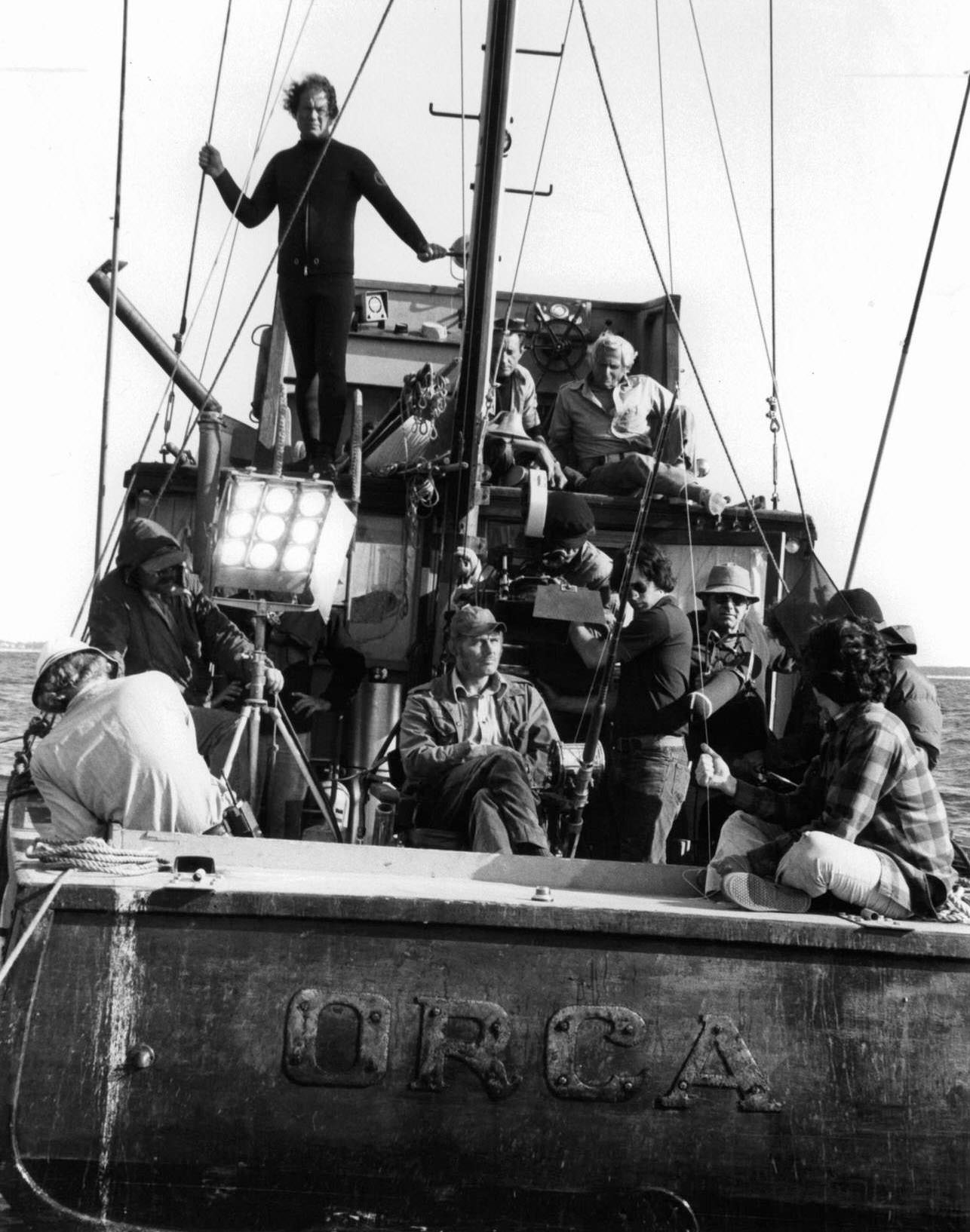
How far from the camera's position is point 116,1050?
4.32 metres

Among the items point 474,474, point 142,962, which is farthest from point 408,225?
point 142,962

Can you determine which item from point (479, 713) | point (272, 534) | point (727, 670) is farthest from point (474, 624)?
point (727, 670)

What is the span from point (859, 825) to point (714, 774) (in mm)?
634

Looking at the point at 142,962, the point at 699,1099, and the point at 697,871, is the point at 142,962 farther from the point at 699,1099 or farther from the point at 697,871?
the point at 697,871

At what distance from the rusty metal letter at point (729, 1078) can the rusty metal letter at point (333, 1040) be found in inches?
32.3

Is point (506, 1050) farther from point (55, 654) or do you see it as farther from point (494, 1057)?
point (55, 654)

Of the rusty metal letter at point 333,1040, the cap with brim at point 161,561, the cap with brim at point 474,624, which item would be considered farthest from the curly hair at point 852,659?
the cap with brim at point 161,561

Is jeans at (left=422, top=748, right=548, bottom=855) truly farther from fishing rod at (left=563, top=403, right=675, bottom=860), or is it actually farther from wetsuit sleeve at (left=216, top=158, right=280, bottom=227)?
wetsuit sleeve at (left=216, top=158, right=280, bottom=227)

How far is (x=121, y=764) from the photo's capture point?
5180 millimetres

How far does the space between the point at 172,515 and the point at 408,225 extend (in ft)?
7.47

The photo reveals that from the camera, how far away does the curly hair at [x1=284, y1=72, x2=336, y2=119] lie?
9391 mm

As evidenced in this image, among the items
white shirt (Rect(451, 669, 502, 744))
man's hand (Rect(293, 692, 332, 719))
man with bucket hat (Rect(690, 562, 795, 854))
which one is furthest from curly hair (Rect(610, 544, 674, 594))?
man's hand (Rect(293, 692, 332, 719))

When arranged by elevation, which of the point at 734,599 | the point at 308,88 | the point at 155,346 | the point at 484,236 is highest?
the point at 308,88

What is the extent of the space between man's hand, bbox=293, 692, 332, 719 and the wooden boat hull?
158 inches
